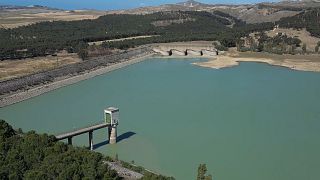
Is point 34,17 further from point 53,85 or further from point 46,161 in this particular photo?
point 46,161

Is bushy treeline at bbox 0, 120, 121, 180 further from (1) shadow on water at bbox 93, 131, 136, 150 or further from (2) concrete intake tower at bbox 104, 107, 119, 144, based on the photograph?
(2) concrete intake tower at bbox 104, 107, 119, 144

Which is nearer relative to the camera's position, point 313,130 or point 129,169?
point 129,169

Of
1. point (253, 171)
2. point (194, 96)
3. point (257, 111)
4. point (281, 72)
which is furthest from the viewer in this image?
point (281, 72)

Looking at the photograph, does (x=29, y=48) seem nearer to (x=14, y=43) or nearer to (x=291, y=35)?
(x=14, y=43)

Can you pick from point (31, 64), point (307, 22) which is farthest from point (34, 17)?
point (31, 64)

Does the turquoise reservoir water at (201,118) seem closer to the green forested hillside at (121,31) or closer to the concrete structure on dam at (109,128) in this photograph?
the concrete structure on dam at (109,128)

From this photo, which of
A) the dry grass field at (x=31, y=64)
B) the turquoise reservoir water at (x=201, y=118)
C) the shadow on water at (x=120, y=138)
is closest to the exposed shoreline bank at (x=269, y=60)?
the turquoise reservoir water at (x=201, y=118)

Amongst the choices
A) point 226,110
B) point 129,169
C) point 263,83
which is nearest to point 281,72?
point 263,83

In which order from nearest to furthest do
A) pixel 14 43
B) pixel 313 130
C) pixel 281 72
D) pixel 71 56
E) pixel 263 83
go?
pixel 313 130, pixel 263 83, pixel 281 72, pixel 71 56, pixel 14 43
